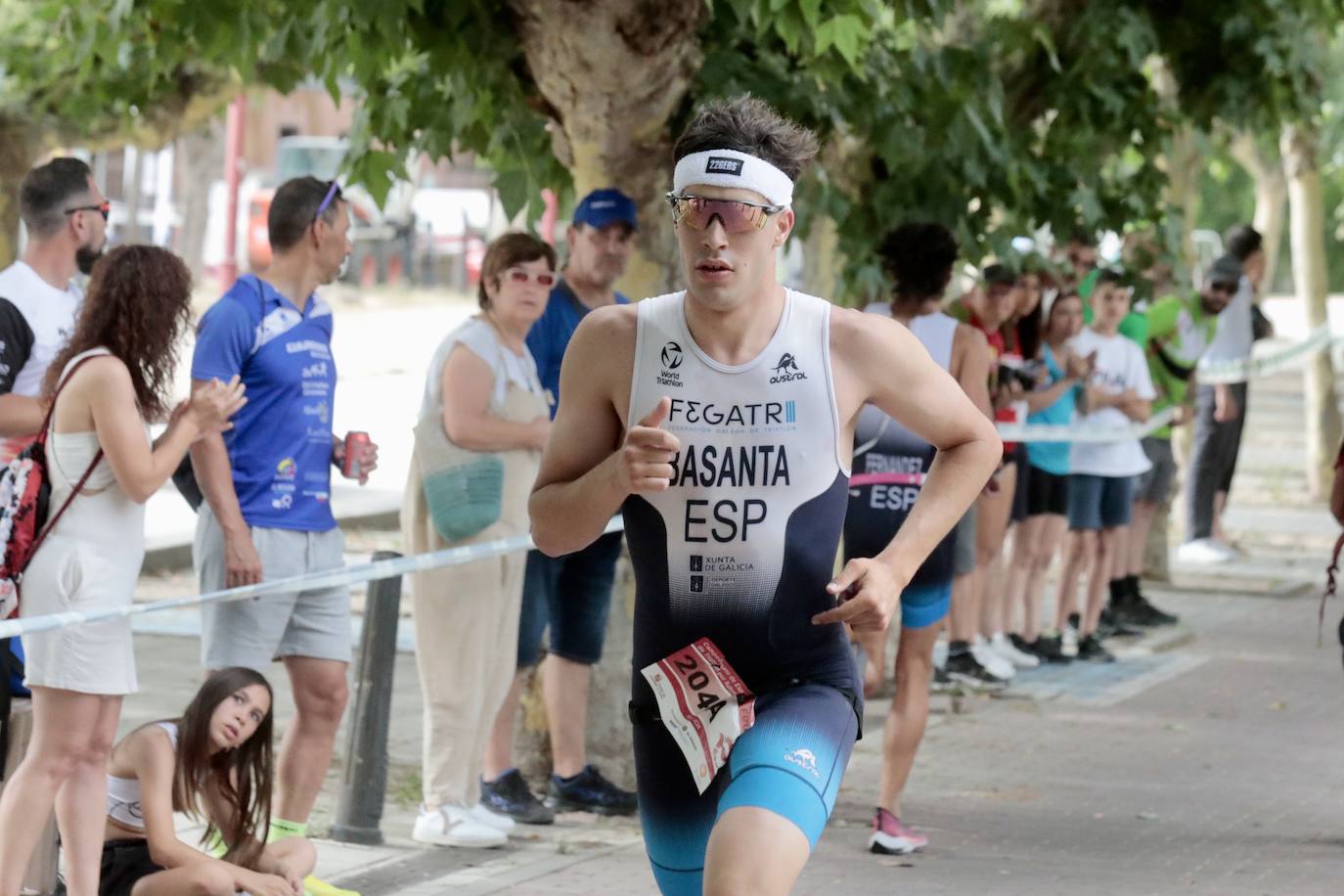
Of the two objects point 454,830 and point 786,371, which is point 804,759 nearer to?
point 786,371

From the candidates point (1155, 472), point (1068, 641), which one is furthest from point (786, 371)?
point (1155, 472)

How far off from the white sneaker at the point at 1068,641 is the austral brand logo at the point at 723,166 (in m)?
8.05

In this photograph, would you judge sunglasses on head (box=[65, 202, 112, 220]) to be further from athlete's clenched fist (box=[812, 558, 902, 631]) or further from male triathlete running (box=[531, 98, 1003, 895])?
athlete's clenched fist (box=[812, 558, 902, 631])

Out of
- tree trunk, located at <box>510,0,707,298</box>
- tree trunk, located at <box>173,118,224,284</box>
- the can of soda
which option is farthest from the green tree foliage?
tree trunk, located at <box>173,118,224,284</box>

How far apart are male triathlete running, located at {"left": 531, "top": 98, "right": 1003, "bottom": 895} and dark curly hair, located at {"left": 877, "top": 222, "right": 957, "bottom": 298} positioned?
3.23 m

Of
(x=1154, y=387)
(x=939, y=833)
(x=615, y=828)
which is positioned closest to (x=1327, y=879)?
(x=939, y=833)

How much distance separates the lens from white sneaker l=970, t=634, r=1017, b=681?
1083 cm

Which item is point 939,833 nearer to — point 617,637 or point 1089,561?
point 617,637

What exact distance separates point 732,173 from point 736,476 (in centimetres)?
60

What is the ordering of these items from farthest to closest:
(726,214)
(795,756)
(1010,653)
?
1. (1010,653)
2. (726,214)
3. (795,756)

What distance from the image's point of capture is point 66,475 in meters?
5.45

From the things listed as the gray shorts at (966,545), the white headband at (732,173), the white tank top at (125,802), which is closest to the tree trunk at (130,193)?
the gray shorts at (966,545)

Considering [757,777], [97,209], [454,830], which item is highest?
[97,209]

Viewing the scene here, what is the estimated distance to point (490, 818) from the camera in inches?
286
